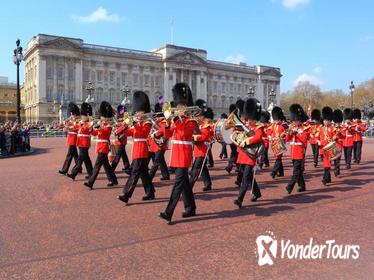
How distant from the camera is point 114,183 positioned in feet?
28.6

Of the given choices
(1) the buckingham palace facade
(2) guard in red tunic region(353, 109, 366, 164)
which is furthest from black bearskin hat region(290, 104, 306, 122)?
(1) the buckingham palace facade

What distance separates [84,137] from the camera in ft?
29.9

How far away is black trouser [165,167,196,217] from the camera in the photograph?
570 centimetres

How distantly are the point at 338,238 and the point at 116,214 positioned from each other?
318 centimetres

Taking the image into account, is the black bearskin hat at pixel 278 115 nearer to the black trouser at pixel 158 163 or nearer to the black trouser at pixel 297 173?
the black trouser at pixel 297 173

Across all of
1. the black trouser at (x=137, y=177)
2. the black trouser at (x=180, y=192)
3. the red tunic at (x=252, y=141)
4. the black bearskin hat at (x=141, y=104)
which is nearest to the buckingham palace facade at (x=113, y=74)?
the black bearskin hat at (x=141, y=104)

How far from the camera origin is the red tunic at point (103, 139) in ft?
27.0

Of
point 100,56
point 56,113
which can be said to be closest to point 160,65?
point 100,56

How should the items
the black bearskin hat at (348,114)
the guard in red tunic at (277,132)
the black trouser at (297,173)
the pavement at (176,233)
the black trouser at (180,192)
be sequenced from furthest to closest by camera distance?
the black bearskin hat at (348,114), the guard in red tunic at (277,132), the black trouser at (297,173), the black trouser at (180,192), the pavement at (176,233)

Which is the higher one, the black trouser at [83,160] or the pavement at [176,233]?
the black trouser at [83,160]

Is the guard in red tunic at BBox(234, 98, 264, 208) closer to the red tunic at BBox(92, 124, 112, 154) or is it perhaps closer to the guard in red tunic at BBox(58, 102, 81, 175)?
the red tunic at BBox(92, 124, 112, 154)

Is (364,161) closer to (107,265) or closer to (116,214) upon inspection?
(116,214)
